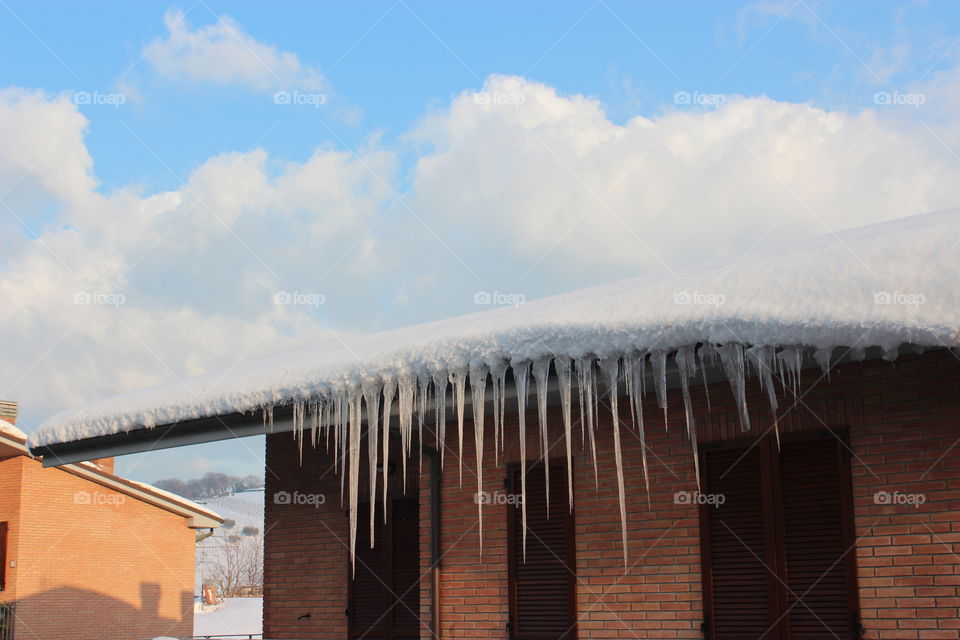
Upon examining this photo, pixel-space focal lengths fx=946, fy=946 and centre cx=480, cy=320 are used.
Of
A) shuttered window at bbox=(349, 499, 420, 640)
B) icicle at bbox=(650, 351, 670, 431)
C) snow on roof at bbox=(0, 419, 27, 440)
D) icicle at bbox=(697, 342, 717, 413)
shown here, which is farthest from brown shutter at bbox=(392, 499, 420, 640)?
snow on roof at bbox=(0, 419, 27, 440)

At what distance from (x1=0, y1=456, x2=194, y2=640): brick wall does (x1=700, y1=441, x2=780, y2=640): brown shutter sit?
1628cm

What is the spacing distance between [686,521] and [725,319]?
86.1 inches

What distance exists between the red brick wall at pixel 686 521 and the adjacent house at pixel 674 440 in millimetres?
14

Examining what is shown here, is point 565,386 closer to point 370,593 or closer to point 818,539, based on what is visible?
point 818,539

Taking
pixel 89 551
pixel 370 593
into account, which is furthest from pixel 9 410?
pixel 370 593

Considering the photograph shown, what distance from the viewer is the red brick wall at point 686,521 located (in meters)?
5.55

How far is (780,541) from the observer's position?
20.8 ft

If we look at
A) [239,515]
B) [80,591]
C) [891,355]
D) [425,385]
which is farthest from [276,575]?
[239,515]

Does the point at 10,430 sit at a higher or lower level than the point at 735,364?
higher

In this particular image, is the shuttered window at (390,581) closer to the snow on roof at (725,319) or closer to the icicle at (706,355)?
the snow on roof at (725,319)

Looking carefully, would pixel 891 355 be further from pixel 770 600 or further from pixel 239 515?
pixel 239 515

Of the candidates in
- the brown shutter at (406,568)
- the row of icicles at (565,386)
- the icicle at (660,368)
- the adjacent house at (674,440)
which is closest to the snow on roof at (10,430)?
the adjacent house at (674,440)

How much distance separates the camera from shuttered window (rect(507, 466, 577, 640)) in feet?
23.7

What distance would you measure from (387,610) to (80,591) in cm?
1401
